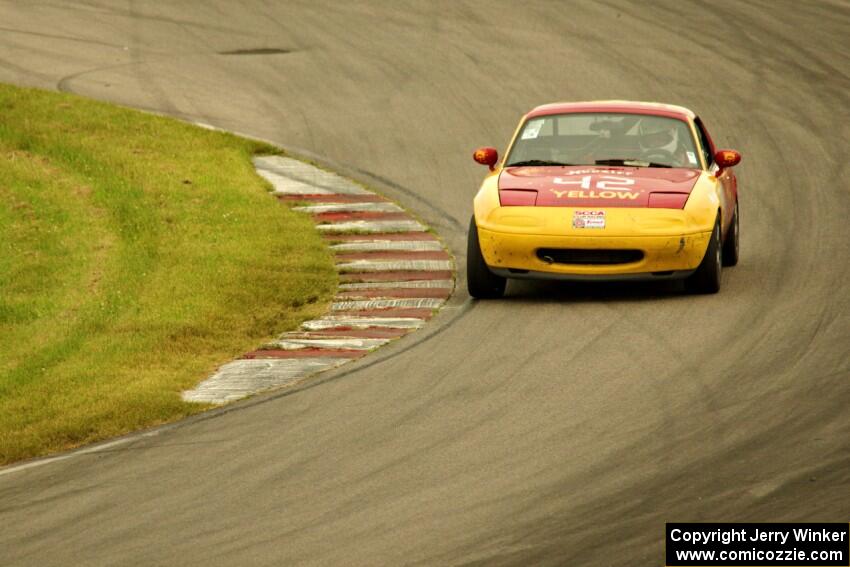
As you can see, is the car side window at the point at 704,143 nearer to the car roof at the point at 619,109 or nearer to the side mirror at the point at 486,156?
the car roof at the point at 619,109

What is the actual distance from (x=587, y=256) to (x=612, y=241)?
0.25m

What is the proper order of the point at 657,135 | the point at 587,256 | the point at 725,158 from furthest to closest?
the point at 657,135 → the point at 725,158 → the point at 587,256

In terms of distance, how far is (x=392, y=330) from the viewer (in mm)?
12258

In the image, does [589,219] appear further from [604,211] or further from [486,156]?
[486,156]

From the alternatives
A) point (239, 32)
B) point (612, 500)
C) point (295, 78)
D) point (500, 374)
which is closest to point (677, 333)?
point (500, 374)

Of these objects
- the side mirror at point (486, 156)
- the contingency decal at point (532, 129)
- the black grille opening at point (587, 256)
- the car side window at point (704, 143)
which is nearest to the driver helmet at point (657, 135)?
the car side window at point (704, 143)

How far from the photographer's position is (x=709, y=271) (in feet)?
41.0

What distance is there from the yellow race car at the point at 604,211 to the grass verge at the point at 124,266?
1.52 m

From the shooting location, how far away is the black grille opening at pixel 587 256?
1242 centimetres

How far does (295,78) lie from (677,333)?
10660 mm

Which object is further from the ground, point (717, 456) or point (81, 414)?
point (717, 456)

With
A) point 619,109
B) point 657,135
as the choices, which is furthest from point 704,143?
point 619,109

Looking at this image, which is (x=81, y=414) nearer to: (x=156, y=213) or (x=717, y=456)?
(x=717, y=456)

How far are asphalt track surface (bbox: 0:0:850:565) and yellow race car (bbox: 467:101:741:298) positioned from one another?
0.30 metres
